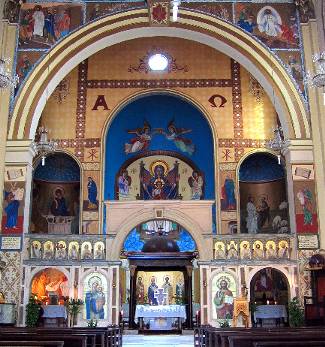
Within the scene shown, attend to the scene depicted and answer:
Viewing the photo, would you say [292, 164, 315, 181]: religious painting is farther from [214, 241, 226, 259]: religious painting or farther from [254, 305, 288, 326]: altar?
[254, 305, 288, 326]: altar

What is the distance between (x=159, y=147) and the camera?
21.2m

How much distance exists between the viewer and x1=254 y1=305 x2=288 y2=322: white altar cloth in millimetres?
16375

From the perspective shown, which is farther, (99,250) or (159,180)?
(159,180)

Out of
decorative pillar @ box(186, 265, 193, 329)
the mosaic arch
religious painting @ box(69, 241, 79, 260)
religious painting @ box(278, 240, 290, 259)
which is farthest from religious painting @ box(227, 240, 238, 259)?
religious painting @ box(69, 241, 79, 260)

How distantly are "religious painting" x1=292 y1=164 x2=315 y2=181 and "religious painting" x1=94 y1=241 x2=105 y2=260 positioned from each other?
20.4ft

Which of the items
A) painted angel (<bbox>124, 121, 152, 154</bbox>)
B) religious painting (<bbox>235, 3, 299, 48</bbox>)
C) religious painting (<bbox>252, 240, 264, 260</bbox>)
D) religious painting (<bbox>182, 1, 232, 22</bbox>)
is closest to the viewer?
religious painting (<bbox>252, 240, 264, 260</bbox>)

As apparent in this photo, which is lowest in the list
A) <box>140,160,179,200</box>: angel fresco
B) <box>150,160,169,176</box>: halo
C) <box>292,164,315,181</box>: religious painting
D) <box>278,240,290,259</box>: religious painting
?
<box>278,240,290,259</box>: religious painting

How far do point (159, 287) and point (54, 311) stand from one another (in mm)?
5590

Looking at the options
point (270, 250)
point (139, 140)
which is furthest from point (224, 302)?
point (139, 140)

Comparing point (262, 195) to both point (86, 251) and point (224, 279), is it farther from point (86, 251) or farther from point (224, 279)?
point (86, 251)

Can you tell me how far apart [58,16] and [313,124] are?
8442 mm

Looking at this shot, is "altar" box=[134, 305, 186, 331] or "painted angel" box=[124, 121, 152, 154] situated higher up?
"painted angel" box=[124, 121, 152, 154]

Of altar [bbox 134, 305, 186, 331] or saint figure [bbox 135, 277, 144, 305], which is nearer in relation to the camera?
altar [bbox 134, 305, 186, 331]

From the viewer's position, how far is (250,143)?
803 inches
